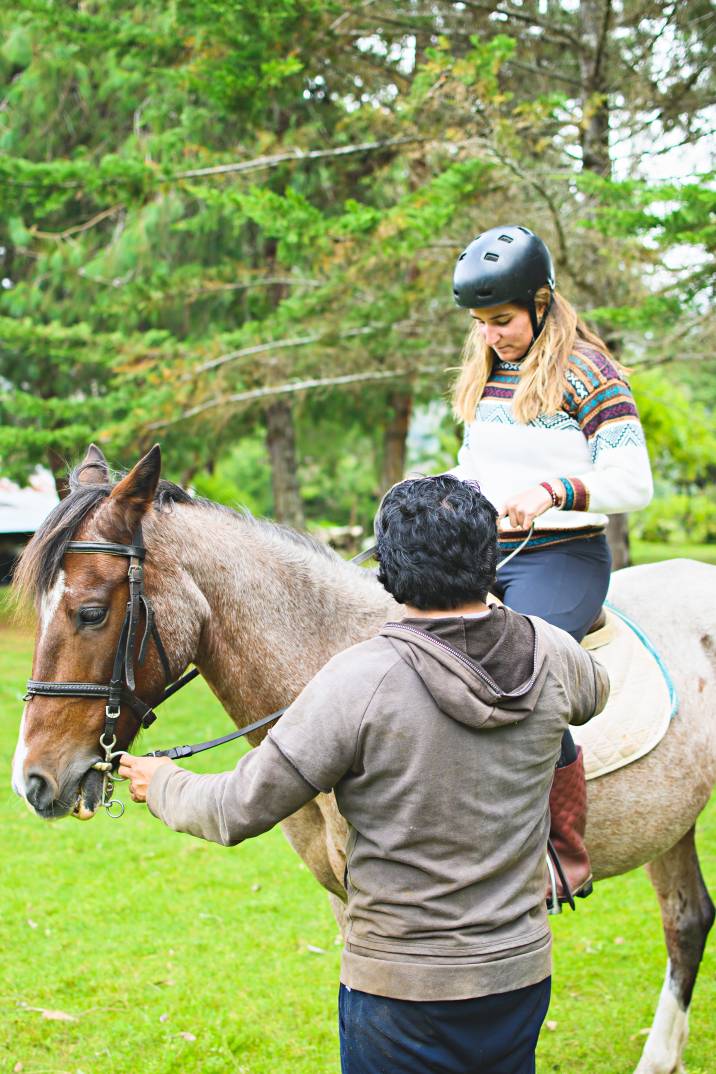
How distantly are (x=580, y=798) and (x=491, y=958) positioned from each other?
3.30 ft

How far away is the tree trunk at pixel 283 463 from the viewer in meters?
14.4

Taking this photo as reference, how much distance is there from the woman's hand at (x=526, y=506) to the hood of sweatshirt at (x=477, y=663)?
0.74 metres

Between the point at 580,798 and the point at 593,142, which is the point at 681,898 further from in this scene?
the point at 593,142

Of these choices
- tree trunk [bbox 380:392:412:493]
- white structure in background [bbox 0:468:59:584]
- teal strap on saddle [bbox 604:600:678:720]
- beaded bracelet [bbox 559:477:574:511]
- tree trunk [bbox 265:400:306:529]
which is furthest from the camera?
white structure in background [bbox 0:468:59:584]

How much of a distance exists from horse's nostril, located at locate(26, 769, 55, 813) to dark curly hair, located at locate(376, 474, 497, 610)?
42.6 inches

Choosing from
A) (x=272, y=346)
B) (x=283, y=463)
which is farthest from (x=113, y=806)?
(x=283, y=463)

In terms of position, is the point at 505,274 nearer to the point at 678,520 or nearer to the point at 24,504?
the point at 24,504

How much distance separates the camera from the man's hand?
2.19 m

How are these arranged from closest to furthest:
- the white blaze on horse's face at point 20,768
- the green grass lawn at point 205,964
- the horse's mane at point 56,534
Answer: the white blaze on horse's face at point 20,768 < the horse's mane at point 56,534 < the green grass lawn at point 205,964

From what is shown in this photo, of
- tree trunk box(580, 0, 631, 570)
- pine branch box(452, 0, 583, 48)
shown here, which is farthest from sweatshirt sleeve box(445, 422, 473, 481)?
pine branch box(452, 0, 583, 48)

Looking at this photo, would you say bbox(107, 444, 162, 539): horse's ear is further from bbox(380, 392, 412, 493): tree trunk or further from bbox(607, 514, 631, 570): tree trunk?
bbox(380, 392, 412, 493): tree trunk

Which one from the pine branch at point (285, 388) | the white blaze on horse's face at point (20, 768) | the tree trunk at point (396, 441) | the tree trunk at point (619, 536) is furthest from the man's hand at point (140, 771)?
the tree trunk at point (396, 441)

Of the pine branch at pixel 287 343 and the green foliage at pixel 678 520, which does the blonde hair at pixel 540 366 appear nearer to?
the pine branch at pixel 287 343

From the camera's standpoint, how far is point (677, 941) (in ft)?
13.1
